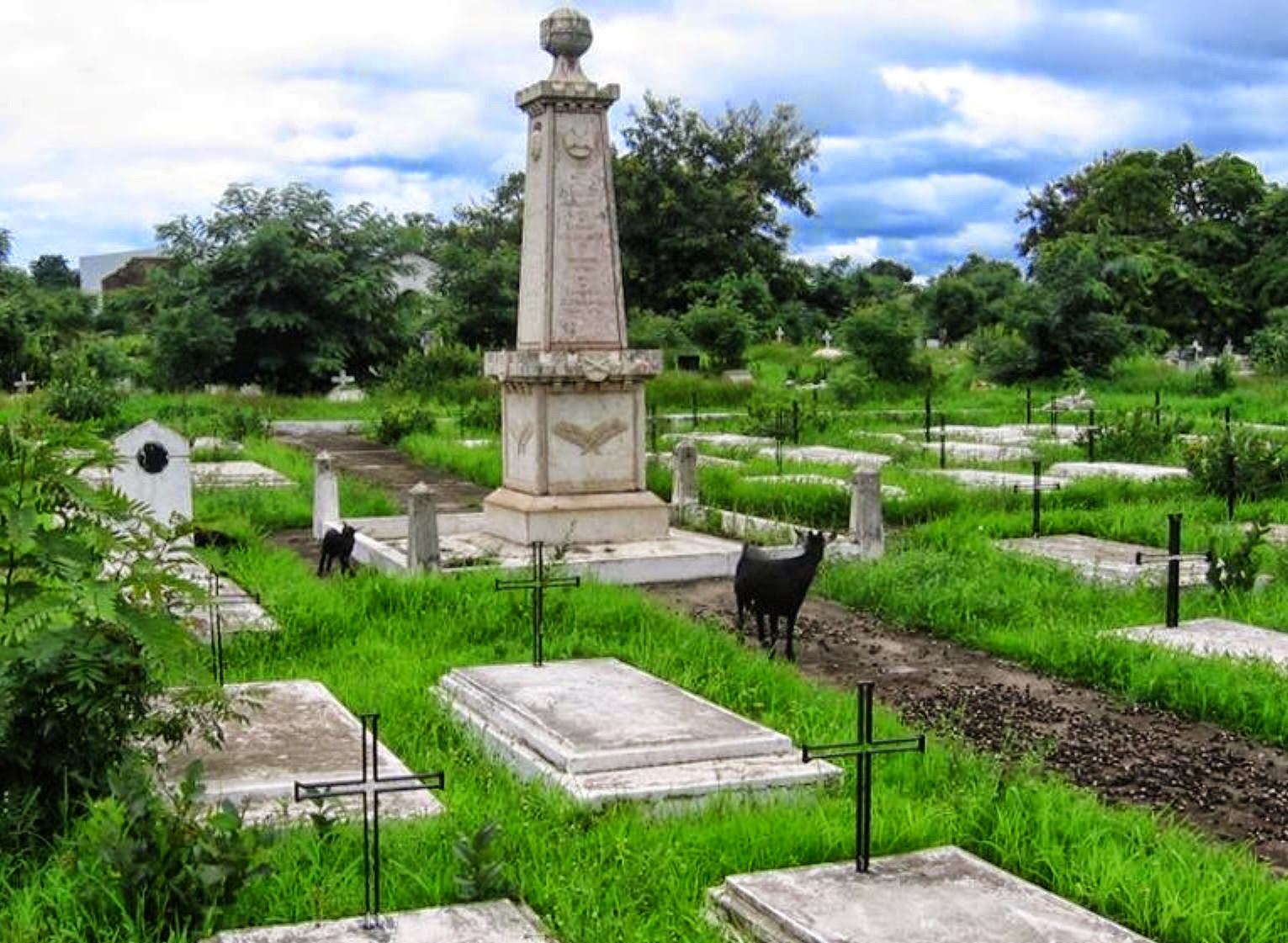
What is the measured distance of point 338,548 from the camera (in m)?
11.4

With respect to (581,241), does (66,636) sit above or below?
below

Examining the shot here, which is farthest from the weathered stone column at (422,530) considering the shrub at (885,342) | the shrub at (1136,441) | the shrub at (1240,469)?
the shrub at (885,342)

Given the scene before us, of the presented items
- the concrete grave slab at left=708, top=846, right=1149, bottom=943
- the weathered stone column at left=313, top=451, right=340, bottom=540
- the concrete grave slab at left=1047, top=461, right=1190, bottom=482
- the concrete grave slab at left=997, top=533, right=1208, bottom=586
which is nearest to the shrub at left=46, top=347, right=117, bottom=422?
the weathered stone column at left=313, top=451, right=340, bottom=540

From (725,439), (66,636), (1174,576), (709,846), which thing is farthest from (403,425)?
(709,846)

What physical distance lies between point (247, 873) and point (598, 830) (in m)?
1.28

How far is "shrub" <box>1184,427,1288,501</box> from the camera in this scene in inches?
571

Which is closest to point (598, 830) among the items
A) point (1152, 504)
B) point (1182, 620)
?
point (1182, 620)

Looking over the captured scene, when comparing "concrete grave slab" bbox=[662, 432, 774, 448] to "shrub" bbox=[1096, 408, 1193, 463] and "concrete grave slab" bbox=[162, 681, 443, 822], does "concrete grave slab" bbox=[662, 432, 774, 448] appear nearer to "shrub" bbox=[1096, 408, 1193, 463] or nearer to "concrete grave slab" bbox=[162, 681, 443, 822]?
"shrub" bbox=[1096, 408, 1193, 463]

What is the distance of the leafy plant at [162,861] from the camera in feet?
13.7

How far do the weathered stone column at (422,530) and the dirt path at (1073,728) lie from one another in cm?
231

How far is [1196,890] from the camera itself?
4.50 meters

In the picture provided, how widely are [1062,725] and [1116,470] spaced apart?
9.78 meters

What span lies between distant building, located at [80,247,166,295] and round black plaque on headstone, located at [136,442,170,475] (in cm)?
6165

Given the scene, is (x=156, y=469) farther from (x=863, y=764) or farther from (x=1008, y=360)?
(x=1008, y=360)
